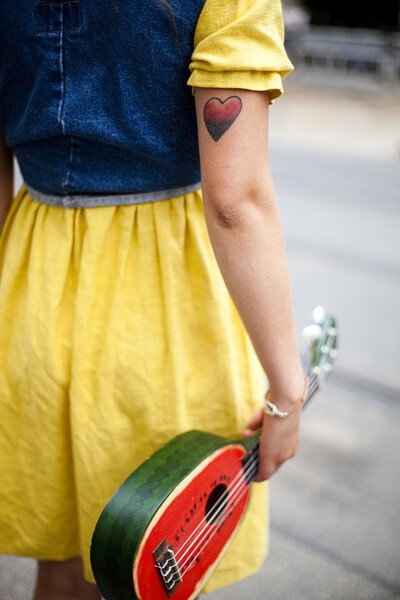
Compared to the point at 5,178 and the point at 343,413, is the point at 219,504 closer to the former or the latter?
the point at 5,178

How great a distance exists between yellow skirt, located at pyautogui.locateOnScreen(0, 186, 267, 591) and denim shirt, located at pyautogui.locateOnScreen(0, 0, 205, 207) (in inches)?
2.5

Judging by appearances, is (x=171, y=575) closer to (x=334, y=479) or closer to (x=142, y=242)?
(x=142, y=242)

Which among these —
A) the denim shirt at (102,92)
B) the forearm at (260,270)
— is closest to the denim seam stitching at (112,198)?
the denim shirt at (102,92)

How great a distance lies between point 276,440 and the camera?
1.16 m

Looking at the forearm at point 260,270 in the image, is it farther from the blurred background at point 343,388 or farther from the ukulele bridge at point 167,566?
the blurred background at point 343,388

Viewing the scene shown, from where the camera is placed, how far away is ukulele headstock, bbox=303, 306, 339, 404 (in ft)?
4.77

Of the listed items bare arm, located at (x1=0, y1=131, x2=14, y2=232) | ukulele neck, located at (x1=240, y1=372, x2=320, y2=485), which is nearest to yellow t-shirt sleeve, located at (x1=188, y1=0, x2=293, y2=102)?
bare arm, located at (x1=0, y1=131, x2=14, y2=232)

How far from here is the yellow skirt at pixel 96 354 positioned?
44.6 inches

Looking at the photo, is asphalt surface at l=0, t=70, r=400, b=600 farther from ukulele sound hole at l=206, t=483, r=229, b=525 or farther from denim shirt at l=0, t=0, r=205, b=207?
denim shirt at l=0, t=0, r=205, b=207

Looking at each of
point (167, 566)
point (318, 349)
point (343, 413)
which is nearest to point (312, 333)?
point (318, 349)

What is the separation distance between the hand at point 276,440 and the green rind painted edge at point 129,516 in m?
0.12

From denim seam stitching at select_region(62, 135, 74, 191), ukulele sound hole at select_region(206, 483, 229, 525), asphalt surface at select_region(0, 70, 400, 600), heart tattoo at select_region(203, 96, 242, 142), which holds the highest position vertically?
heart tattoo at select_region(203, 96, 242, 142)

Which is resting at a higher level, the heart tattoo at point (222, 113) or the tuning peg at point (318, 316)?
the heart tattoo at point (222, 113)

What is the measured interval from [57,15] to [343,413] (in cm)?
200
